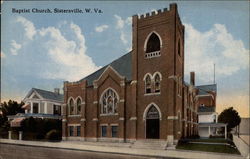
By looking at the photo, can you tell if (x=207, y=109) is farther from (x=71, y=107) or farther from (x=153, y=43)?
(x=71, y=107)

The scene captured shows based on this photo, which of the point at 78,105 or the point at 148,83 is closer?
the point at 148,83

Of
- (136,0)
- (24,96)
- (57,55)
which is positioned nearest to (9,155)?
(24,96)

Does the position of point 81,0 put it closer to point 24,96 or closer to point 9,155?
point 24,96

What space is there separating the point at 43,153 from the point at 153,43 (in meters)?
3.31

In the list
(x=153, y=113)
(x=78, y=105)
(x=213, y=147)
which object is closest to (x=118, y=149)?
(x=153, y=113)

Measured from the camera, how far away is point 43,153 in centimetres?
618

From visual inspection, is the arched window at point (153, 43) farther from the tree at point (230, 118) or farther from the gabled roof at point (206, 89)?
the tree at point (230, 118)

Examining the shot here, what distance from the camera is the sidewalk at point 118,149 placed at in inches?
196

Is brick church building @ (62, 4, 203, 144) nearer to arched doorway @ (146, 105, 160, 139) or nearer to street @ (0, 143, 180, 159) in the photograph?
arched doorway @ (146, 105, 160, 139)

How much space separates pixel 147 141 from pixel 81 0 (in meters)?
3.02

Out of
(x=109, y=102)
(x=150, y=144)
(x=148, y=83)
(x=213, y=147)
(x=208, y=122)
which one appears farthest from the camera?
(x=109, y=102)

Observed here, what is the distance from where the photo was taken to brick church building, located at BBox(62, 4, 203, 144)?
17.1 feet

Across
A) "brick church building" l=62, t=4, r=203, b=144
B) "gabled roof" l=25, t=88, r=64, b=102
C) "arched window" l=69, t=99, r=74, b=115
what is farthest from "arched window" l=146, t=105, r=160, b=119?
"gabled roof" l=25, t=88, r=64, b=102

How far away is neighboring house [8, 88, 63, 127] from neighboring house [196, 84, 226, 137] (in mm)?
2857
